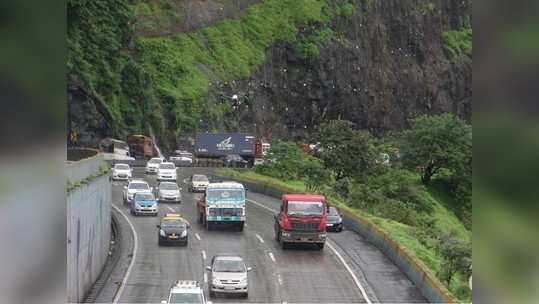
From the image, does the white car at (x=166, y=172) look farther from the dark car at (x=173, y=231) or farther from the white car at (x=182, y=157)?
the dark car at (x=173, y=231)

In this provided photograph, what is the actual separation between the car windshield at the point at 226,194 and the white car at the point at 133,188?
5.77 meters

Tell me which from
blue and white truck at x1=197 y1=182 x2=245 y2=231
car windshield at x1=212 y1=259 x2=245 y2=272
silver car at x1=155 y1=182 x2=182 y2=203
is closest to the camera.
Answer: car windshield at x1=212 y1=259 x2=245 y2=272

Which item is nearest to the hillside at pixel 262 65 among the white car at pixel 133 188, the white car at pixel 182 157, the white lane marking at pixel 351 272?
the white car at pixel 182 157

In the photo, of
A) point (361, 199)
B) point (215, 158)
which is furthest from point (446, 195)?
point (215, 158)

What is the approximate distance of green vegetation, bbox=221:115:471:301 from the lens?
3145 cm

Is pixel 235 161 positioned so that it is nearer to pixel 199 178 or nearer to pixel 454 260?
pixel 199 178

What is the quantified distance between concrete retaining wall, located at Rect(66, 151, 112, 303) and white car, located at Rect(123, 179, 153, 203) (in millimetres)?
5587

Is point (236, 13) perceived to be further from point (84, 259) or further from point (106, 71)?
point (84, 259)

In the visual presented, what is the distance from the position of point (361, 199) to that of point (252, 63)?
414 inches

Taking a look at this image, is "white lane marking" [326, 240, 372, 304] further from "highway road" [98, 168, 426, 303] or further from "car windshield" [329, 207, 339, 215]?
"car windshield" [329, 207, 339, 215]

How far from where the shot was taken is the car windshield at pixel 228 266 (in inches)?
957

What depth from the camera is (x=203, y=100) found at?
36.0 m

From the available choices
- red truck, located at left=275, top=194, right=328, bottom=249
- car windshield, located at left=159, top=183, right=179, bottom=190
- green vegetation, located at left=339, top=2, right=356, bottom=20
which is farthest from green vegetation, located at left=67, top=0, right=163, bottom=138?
green vegetation, located at left=339, top=2, right=356, bottom=20
